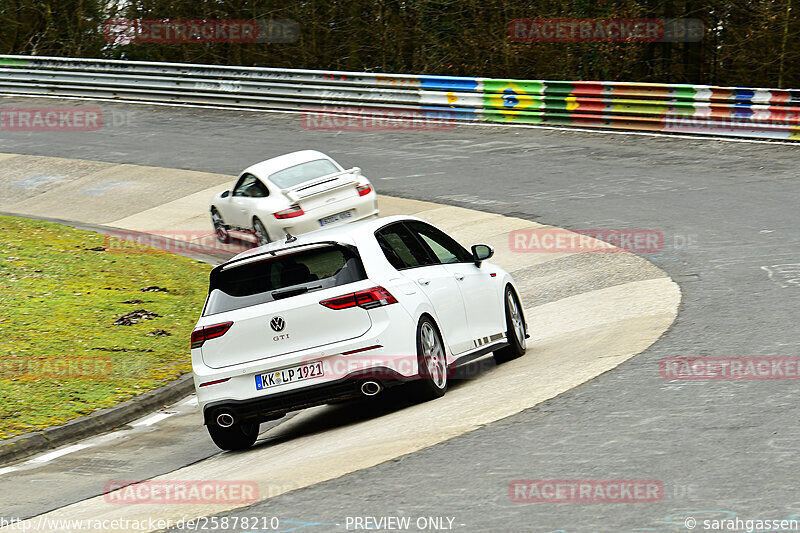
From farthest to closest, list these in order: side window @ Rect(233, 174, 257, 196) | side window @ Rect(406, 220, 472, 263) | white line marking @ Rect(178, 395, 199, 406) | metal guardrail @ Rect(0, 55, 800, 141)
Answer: metal guardrail @ Rect(0, 55, 800, 141)
side window @ Rect(233, 174, 257, 196)
white line marking @ Rect(178, 395, 199, 406)
side window @ Rect(406, 220, 472, 263)

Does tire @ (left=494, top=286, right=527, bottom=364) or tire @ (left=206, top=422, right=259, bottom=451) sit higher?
tire @ (left=494, top=286, right=527, bottom=364)

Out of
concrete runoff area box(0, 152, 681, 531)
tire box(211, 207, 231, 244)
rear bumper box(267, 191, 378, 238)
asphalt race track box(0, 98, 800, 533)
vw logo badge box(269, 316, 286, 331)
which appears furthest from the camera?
tire box(211, 207, 231, 244)

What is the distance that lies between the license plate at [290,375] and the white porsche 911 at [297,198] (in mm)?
9328

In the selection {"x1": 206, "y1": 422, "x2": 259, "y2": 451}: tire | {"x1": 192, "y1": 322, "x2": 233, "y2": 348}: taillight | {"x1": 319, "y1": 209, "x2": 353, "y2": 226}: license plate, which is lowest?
{"x1": 206, "y1": 422, "x2": 259, "y2": 451}: tire

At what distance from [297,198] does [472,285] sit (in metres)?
8.10

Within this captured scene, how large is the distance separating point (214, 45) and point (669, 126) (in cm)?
1777

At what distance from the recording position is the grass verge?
10.9 meters

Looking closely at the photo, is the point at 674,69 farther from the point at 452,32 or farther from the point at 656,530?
the point at 656,530

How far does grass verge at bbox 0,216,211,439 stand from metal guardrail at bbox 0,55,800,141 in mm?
11363

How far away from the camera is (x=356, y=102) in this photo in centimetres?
3030

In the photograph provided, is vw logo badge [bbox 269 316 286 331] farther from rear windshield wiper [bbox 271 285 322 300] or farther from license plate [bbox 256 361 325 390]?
license plate [bbox 256 361 325 390]

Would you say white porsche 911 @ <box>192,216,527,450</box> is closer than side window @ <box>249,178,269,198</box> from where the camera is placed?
Yes

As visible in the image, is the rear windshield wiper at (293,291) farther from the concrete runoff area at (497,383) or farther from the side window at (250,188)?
the side window at (250,188)

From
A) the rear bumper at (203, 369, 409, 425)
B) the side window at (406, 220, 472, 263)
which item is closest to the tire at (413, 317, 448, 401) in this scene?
the rear bumper at (203, 369, 409, 425)
